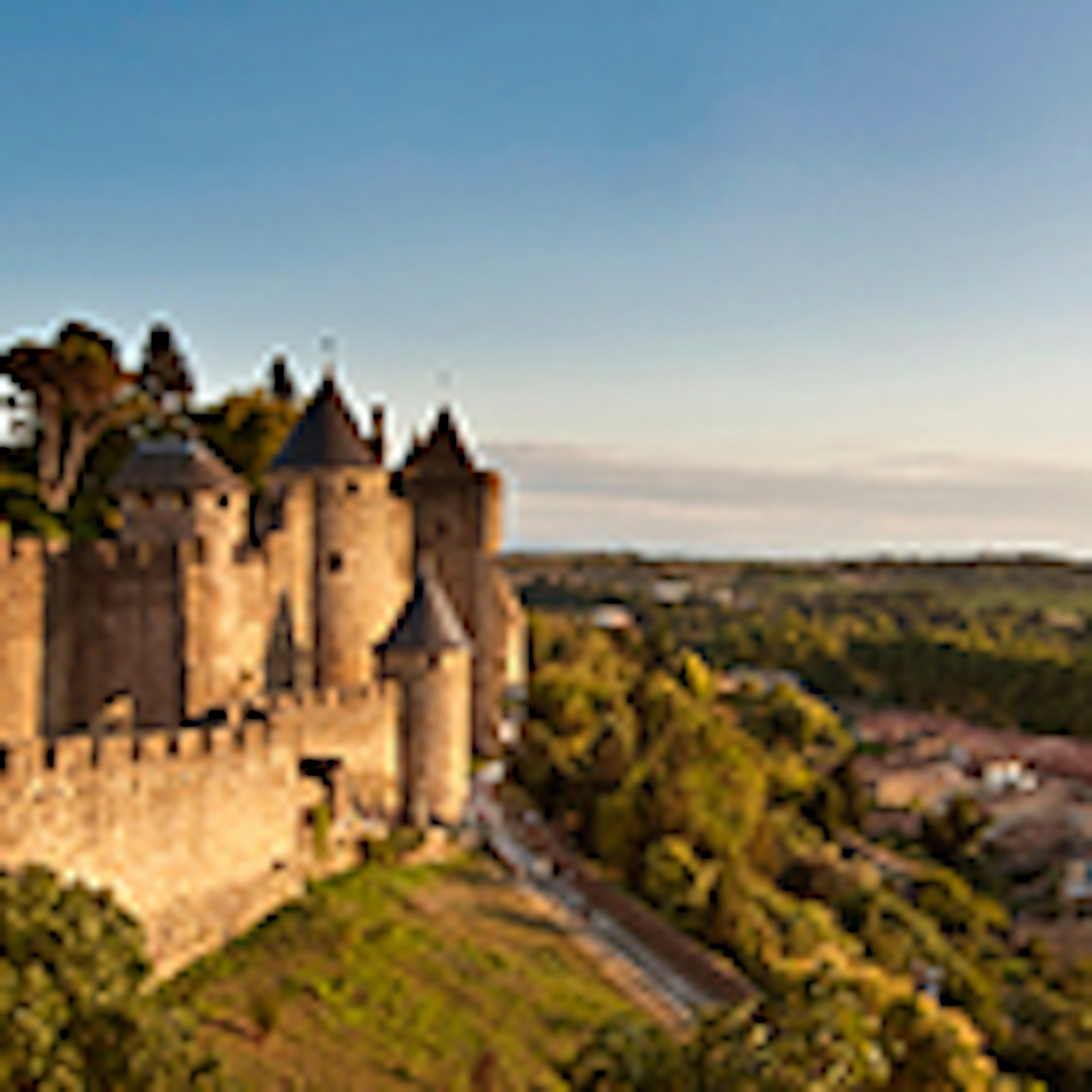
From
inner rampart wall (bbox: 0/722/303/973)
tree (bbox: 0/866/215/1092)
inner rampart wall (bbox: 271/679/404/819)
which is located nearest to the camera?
tree (bbox: 0/866/215/1092)

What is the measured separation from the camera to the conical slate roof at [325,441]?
28.9 m

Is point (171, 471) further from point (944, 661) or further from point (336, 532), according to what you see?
point (944, 661)

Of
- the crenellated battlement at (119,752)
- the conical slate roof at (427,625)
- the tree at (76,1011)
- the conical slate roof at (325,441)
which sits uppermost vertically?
the conical slate roof at (325,441)

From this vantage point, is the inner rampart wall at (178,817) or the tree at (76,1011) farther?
the inner rampart wall at (178,817)

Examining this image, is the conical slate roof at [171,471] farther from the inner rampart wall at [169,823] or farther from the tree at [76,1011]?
the tree at [76,1011]

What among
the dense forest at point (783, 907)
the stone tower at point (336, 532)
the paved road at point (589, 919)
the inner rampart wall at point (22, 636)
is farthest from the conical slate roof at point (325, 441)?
the dense forest at point (783, 907)

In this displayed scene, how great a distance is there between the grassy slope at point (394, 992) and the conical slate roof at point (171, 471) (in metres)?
10.6

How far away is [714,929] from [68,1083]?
19.7 meters

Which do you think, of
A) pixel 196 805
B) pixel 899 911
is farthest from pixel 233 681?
pixel 899 911

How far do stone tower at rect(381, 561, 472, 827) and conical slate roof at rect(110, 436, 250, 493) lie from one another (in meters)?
6.17

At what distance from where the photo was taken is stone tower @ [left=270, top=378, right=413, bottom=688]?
28.8m

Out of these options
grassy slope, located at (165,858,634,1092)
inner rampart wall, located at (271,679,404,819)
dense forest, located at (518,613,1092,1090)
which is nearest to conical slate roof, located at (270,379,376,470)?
inner rampart wall, located at (271,679,404,819)

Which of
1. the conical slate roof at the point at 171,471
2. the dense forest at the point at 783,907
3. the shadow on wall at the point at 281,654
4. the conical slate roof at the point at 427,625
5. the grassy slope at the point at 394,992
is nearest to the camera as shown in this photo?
the dense forest at the point at 783,907

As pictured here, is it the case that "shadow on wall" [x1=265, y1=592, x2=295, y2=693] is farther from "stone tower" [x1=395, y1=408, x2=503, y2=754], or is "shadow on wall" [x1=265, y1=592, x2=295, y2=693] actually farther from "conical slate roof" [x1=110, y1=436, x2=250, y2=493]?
"stone tower" [x1=395, y1=408, x2=503, y2=754]
